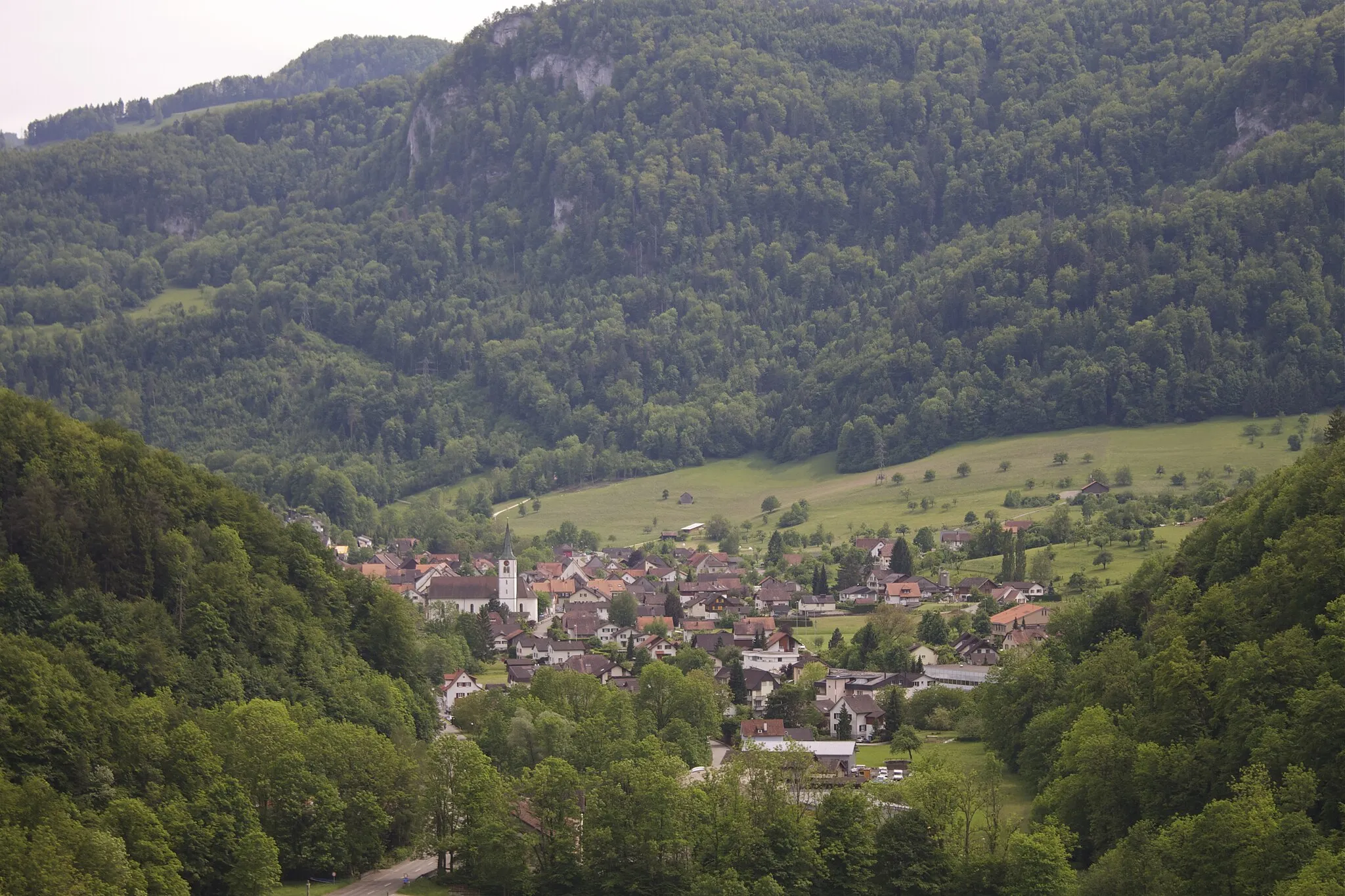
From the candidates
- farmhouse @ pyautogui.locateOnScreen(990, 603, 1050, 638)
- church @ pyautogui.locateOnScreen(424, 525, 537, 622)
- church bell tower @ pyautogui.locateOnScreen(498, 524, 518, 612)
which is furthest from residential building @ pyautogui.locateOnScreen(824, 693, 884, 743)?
church bell tower @ pyautogui.locateOnScreen(498, 524, 518, 612)

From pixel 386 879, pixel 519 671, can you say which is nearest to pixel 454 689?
pixel 519 671

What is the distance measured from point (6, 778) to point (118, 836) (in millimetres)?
5334

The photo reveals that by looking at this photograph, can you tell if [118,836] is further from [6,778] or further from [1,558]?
[1,558]

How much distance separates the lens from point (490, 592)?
159 meters

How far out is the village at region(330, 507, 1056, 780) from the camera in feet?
365

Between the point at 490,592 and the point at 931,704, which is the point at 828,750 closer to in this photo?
the point at 931,704

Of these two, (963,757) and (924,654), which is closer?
(963,757)

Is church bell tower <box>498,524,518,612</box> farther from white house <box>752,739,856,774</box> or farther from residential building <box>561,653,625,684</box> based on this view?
white house <box>752,739,856,774</box>

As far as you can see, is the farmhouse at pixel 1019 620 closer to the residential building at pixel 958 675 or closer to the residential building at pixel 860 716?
the residential building at pixel 958 675

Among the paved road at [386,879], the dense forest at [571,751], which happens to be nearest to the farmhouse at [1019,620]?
the dense forest at [571,751]

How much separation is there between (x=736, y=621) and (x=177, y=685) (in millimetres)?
63834

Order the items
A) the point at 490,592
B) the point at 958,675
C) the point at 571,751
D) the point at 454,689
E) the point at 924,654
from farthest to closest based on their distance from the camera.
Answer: the point at 490,592 → the point at 924,654 → the point at 454,689 → the point at 958,675 → the point at 571,751

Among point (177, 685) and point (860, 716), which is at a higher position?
point (177, 685)

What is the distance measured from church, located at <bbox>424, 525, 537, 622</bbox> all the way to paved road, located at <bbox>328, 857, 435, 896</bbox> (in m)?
73.6
